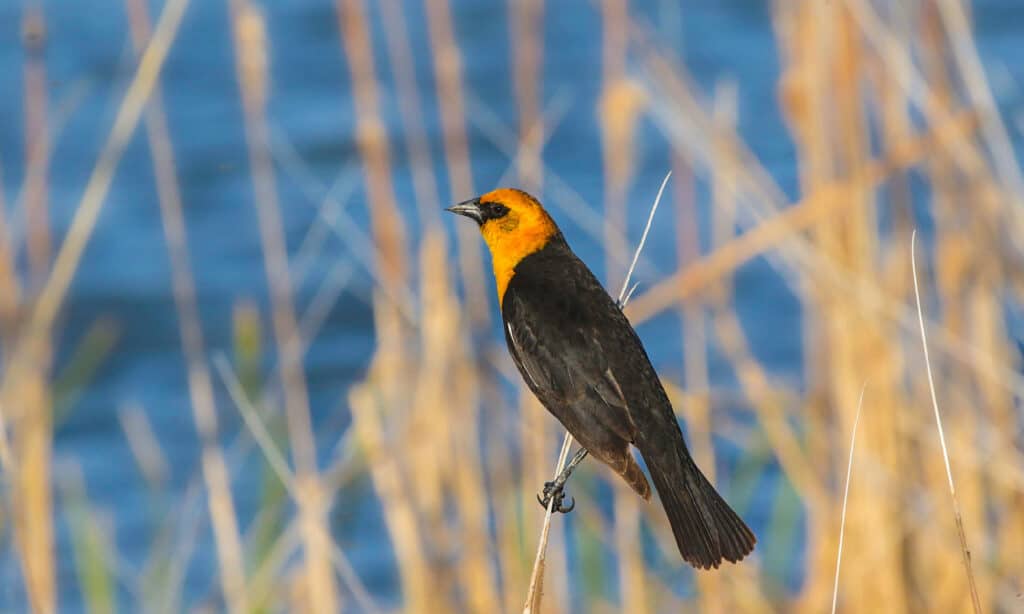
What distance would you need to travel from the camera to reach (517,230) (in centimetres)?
310

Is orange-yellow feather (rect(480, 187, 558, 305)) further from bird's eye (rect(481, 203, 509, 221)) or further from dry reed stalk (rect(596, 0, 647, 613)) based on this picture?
dry reed stalk (rect(596, 0, 647, 613))

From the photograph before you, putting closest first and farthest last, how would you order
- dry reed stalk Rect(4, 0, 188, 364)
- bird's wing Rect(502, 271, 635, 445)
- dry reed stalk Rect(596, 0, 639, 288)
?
bird's wing Rect(502, 271, 635, 445) → dry reed stalk Rect(4, 0, 188, 364) → dry reed stalk Rect(596, 0, 639, 288)

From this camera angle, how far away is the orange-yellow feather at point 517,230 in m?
3.08

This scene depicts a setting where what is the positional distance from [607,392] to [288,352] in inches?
42.9

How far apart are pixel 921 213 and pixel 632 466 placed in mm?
4365

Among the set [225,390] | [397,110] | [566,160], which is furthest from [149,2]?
[225,390]

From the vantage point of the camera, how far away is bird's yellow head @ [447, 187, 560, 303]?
10.1 ft

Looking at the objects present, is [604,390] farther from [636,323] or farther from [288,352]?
[288,352]

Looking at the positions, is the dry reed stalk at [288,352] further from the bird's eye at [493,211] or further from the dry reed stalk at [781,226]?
the dry reed stalk at [781,226]

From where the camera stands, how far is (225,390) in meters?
5.62

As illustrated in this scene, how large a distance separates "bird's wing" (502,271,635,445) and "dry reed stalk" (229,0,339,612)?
59 centimetres

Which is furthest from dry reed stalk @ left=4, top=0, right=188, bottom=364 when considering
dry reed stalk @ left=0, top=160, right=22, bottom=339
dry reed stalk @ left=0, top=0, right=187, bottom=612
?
dry reed stalk @ left=0, top=160, right=22, bottom=339

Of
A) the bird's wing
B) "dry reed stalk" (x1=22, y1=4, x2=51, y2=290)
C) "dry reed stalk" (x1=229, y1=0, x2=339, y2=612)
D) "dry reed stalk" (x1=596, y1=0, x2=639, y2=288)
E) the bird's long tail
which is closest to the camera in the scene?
the bird's long tail

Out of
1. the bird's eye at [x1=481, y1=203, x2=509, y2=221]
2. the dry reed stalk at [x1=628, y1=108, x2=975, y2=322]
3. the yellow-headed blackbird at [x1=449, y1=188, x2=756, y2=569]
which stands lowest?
the yellow-headed blackbird at [x1=449, y1=188, x2=756, y2=569]
